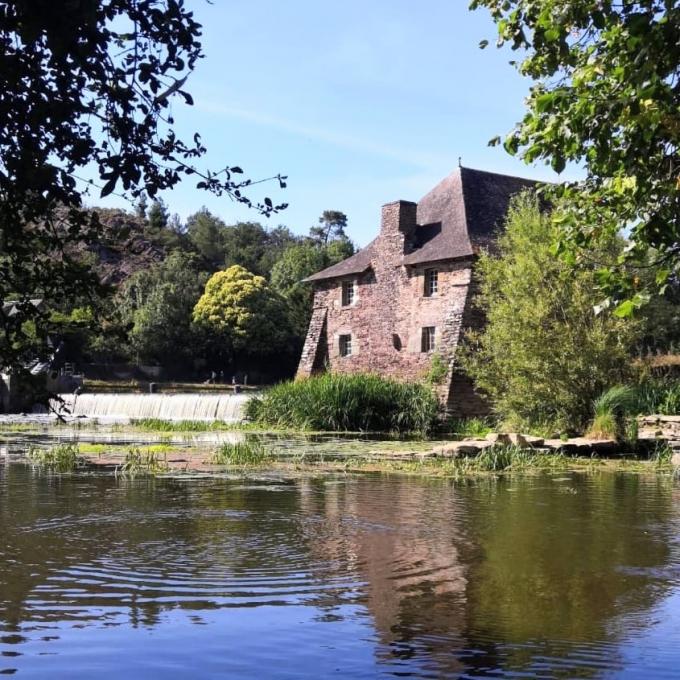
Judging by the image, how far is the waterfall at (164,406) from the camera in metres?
31.2

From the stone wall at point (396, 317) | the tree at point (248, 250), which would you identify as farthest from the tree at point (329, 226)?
the stone wall at point (396, 317)

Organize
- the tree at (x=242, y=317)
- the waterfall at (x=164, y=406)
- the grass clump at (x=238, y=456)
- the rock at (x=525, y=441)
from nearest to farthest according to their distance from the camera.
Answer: the grass clump at (x=238, y=456), the rock at (x=525, y=441), the waterfall at (x=164, y=406), the tree at (x=242, y=317)

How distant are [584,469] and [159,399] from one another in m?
21.3

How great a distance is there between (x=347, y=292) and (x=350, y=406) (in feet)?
34.7

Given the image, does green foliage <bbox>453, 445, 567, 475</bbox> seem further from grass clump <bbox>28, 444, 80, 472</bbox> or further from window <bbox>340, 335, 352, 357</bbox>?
window <bbox>340, 335, 352, 357</bbox>

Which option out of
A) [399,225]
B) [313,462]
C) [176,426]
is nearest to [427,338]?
[399,225]

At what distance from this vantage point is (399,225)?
3309 centimetres

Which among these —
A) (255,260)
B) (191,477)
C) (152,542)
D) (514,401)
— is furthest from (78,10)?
(255,260)

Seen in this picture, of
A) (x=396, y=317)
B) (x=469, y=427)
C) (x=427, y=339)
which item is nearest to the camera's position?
(x=469, y=427)

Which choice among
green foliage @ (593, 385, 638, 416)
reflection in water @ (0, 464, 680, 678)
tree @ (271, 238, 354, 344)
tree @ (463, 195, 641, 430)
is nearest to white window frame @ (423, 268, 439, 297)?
tree @ (463, 195, 641, 430)

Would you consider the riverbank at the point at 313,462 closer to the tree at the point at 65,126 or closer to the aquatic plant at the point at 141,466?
the aquatic plant at the point at 141,466

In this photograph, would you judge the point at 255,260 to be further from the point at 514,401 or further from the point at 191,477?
the point at 191,477

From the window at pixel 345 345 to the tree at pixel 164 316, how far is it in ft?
60.7

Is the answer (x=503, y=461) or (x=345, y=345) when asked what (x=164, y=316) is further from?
(x=503, y=461)
